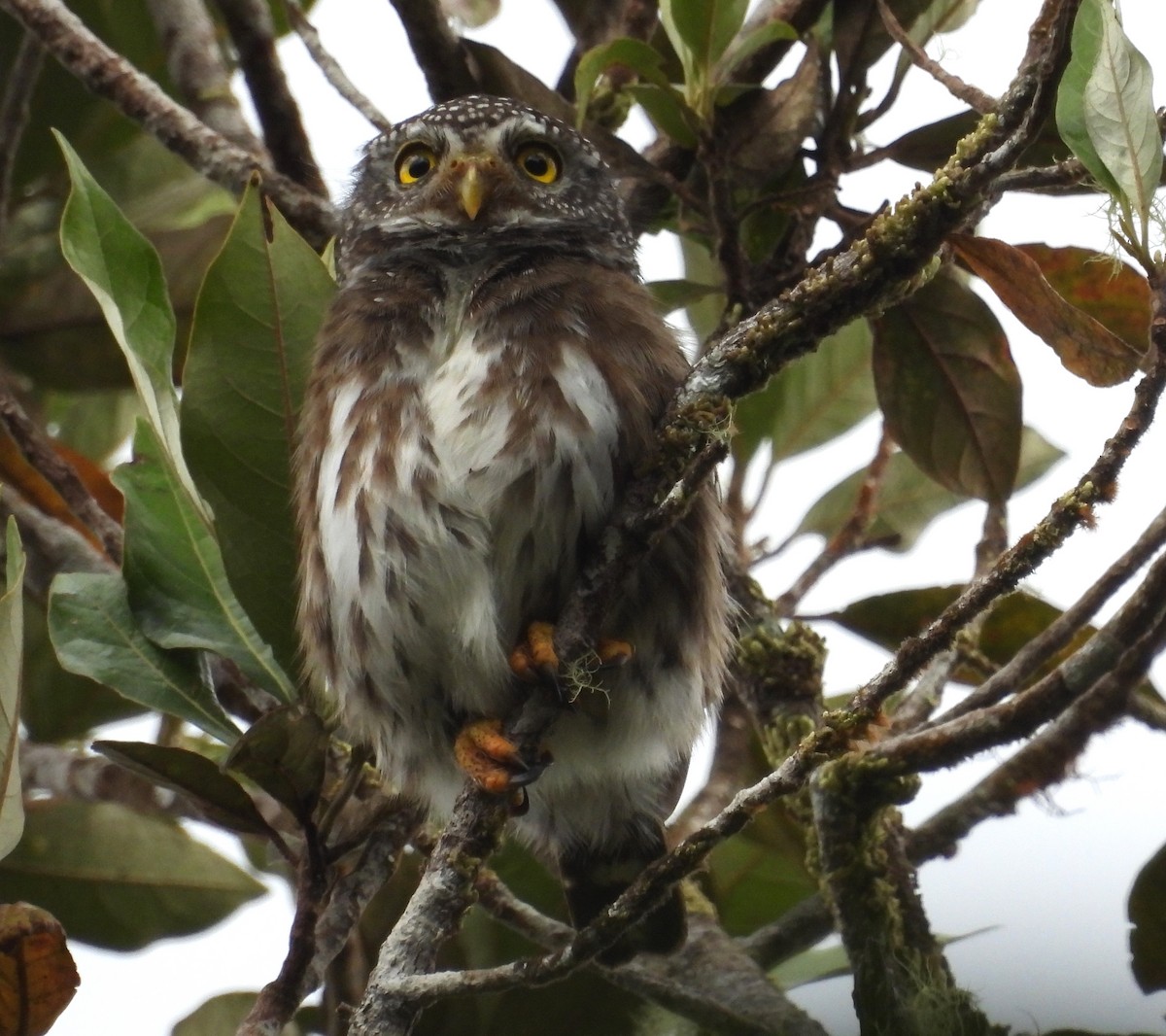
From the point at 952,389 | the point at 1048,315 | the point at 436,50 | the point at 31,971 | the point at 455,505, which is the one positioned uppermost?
the point at 436,50

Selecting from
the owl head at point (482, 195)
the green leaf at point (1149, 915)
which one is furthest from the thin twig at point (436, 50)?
the green leaf at point (1149, 915)

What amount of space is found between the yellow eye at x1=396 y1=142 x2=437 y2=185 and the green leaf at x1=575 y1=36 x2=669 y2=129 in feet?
2.46

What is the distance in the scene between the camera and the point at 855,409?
12.8 feet

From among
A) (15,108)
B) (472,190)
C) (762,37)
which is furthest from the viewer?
(15,108)

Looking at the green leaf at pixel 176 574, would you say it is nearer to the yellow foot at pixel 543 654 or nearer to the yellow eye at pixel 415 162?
the yellow foot at pixel 543 654

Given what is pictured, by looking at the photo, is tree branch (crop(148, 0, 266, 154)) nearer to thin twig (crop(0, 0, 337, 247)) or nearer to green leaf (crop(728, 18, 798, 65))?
thin twig (crop(0, 0, 337, 247))

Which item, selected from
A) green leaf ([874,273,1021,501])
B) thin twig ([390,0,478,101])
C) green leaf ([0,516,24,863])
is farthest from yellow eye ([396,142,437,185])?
green leaf ([0,516,24,863])

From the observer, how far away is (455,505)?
2.55 metres

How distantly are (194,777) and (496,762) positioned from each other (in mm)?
469

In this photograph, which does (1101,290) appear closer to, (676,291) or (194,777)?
(676,291)

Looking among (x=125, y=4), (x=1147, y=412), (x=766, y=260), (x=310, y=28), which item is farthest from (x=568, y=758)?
(x=125, y=4)

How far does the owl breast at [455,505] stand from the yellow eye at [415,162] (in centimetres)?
83

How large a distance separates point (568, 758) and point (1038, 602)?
992 mm

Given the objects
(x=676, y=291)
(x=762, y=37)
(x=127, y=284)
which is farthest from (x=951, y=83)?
(x=127, y=284)
